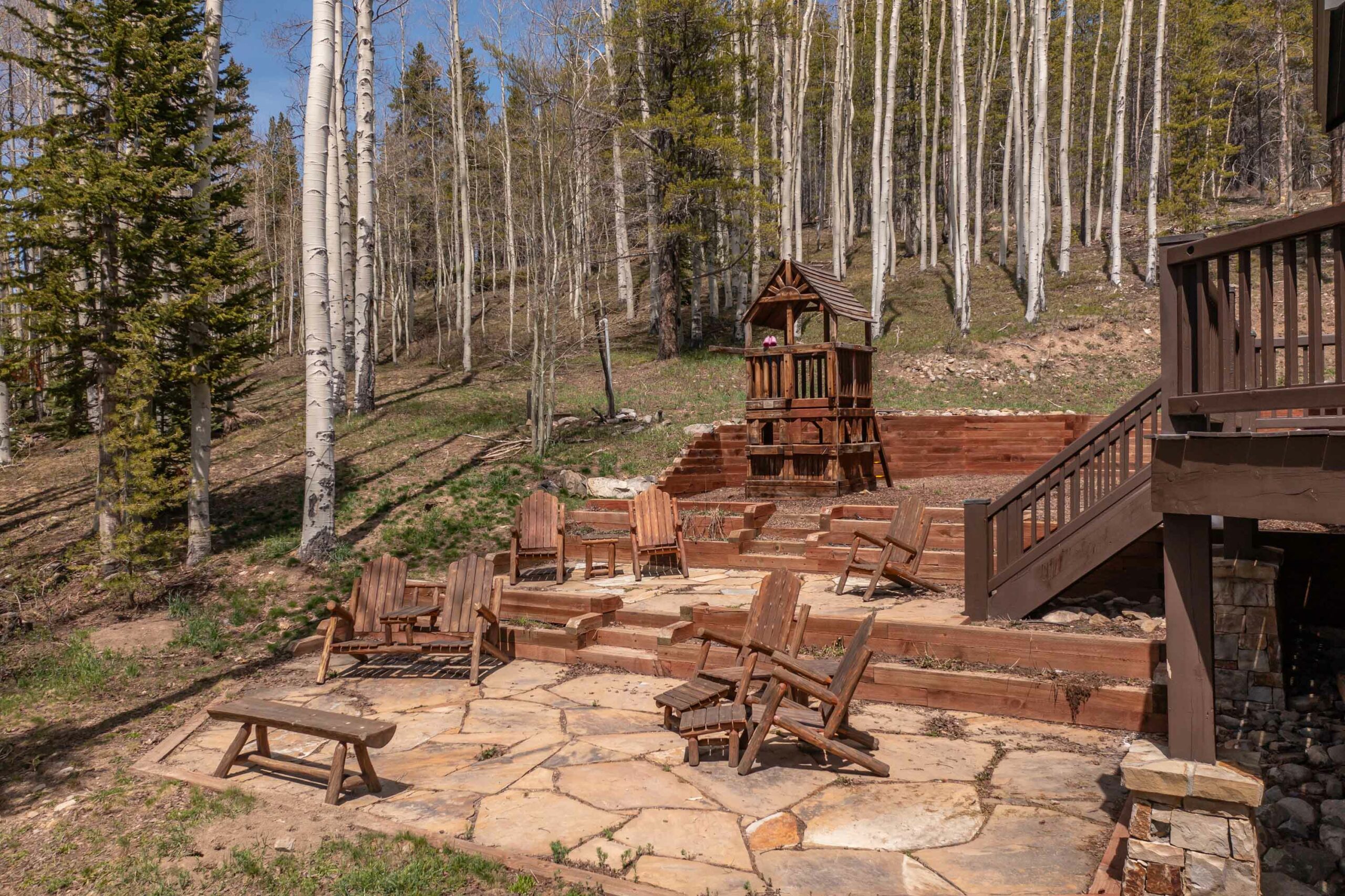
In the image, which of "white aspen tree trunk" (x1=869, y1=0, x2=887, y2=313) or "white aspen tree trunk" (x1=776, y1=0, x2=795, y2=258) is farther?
"white aspen tree trunk" (x1=776, y1=0, x2=795, y2=258)

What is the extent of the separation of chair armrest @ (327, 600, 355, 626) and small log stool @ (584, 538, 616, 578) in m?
3.37

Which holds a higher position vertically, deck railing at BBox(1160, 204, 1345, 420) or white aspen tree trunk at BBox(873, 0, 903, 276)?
white aspen tree trunk at BBox(873, 0, 903, 276)

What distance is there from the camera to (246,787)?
542 cm

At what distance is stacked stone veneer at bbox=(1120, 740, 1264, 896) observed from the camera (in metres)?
3.58

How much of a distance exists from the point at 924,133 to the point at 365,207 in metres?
21.9

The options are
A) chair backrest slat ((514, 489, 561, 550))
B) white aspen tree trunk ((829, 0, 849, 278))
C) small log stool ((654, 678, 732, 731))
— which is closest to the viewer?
small log stool ((654, 678, 732, 731))

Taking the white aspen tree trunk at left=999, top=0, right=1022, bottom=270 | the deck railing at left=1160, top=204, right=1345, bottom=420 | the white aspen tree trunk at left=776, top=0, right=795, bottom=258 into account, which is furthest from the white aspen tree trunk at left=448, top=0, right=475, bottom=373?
the deck railing at left=1160, top=204, right=1345, bottom=420

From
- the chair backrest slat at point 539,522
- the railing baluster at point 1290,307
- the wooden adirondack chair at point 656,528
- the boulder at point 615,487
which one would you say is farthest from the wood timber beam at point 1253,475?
the boulder at point 615,487

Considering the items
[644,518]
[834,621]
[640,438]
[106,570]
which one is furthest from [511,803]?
[640,438]

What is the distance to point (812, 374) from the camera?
45.2 feet

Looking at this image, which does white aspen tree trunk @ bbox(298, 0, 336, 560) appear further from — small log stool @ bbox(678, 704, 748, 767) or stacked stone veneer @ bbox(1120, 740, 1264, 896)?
stacked stone veneer @ bbox(1120, 740, 1264, 896)

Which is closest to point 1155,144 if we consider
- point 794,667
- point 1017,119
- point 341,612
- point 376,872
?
point 1017,119

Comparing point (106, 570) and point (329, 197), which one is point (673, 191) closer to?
point (329, 197)

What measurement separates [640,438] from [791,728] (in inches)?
451
